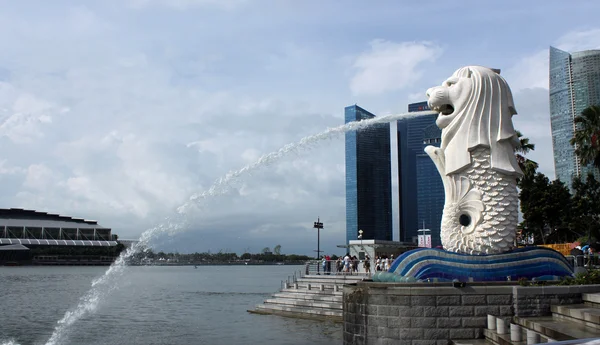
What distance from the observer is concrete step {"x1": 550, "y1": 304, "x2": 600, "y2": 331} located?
441 inches

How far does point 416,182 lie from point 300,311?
78.9m

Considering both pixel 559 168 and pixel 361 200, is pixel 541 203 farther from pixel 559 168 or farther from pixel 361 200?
pixel 559 168

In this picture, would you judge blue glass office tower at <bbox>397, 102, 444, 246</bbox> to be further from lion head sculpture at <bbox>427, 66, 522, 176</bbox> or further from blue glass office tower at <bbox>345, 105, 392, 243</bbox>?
lion head sculpture at <bbox>427, 66, 522, 176</bbox>

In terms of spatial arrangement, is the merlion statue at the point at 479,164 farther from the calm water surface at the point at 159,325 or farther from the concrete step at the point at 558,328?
the calm water surface at the point at 159,325

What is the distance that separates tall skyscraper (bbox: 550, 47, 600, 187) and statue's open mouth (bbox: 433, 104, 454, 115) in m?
102

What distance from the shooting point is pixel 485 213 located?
55.1ft

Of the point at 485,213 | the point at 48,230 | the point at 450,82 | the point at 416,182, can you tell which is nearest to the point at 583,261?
the point at 485,213

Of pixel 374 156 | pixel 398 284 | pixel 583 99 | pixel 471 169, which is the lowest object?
pixel 398 284

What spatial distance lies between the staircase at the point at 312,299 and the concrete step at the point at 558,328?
518 inches

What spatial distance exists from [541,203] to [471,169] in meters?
30.4

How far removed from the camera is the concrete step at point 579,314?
36.8 feet

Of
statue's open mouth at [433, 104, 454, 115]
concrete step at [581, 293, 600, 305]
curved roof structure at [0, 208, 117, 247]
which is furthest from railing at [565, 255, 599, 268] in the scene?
curved roof structure at [0, 208, 117, 247]

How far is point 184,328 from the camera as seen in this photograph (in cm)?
2553

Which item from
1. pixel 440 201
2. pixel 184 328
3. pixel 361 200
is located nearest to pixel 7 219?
pixel 361 200
